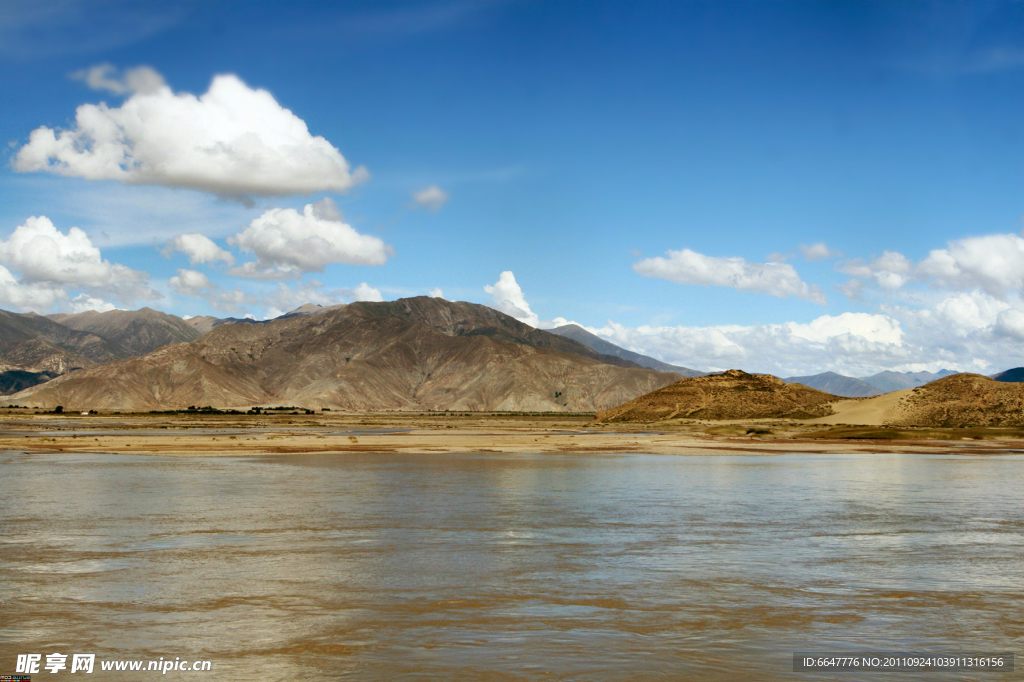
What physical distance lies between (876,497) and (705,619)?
2396 cm

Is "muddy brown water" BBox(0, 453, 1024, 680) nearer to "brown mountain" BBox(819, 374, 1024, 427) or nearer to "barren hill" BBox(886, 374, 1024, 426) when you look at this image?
"barren hill" BBox(886, 374, 1024, 426)

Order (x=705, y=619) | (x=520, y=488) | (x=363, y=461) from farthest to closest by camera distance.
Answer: (x=363, y=461)
(x=520, y=488)
(x=705, y=619)

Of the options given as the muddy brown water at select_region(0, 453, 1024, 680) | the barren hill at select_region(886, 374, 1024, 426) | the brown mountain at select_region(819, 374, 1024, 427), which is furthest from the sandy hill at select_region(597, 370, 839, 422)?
the muddy brown water at select_region(0, 453, 1024, 680)

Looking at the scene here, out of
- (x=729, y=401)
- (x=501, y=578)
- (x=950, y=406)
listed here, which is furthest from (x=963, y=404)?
(x=501, y=578)

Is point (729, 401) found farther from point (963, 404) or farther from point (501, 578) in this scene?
point (501, 578)

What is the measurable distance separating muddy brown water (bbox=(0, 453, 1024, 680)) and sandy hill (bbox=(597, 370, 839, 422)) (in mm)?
117793

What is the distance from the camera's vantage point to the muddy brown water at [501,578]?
12.9 m

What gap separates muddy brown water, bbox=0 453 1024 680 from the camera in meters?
12.9

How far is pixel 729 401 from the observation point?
157750 millimetres

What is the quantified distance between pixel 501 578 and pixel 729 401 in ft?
479

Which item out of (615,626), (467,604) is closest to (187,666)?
(467,604)

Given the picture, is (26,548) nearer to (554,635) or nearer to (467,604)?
(467,604)

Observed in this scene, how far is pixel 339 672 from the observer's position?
1180 cm

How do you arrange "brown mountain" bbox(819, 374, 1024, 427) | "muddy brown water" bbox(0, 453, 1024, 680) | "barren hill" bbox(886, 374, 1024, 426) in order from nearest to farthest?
"muddy brown water" bbox(0, 453, 1024, 680) < "barren hill" bbox(886, 374, 1024, 426) < "brown mountain" bbox(819, 374, 1024, 427)
